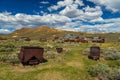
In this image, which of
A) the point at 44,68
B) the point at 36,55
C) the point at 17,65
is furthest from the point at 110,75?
the point at 17,65

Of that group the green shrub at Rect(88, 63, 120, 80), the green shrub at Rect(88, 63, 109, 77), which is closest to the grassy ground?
the green shrub at Rect(88, 63, 109, 77)

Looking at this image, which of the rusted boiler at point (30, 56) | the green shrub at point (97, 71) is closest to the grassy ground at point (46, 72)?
the green shrub at point (97, 71)

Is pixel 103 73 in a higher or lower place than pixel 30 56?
lower

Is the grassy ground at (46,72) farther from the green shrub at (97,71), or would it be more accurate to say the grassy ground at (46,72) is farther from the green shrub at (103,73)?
the green shrub at (103,73)

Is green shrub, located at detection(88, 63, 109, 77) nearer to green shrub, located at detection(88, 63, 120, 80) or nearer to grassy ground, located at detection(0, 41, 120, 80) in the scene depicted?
green shrub, located at detection(88, 63, 120, 80)

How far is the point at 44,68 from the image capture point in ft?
84.3

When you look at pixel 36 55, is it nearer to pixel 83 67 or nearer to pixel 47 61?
pixel 47 61

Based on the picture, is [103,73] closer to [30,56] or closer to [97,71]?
[97,71]

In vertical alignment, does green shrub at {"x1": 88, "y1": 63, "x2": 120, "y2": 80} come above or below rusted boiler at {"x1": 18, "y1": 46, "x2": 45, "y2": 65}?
below

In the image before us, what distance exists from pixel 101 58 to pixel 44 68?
1407 centimetres

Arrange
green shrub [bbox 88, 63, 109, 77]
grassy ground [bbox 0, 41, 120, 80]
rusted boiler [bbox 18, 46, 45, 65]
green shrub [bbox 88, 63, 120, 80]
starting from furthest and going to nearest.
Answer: rusted boiler [bbox 18, 46, 45, 65]
green shrub [bbox 88, 63, 109, 77]
green shrub [bbox 88, 63, 120, 80]
grassy ground [bbox 0, 41, 120, 80]

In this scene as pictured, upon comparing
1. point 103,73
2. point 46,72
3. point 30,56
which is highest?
point 30,56

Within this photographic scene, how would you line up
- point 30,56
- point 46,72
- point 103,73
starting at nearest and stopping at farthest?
point 46,72 < point 103,73 < point 30,56

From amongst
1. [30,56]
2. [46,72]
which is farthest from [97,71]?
[30,56]
